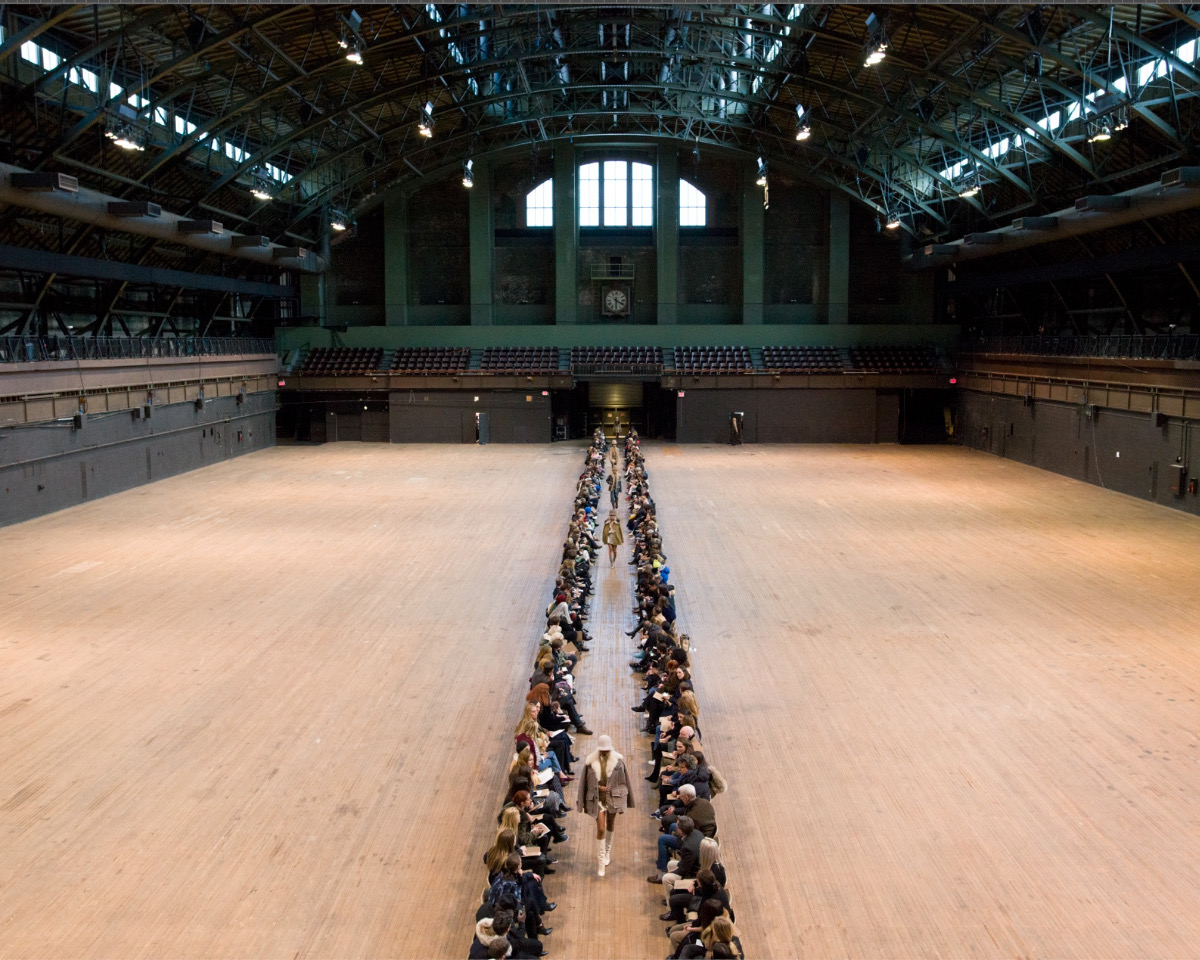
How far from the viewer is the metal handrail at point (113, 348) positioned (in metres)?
24.7

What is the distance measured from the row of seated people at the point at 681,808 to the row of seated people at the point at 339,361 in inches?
1248

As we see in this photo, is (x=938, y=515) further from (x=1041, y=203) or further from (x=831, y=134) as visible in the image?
(x=831, y=134)

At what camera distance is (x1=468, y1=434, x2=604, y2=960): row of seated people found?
712 cm

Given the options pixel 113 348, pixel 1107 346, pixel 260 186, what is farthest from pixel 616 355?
pixel 113 348

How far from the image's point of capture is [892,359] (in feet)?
142

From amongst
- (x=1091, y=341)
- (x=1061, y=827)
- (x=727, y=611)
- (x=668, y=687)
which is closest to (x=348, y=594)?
(x=727, y=611)

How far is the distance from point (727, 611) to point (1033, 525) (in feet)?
34.6

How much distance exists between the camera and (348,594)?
695 inches

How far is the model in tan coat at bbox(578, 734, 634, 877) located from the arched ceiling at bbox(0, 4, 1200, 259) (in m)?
16.6

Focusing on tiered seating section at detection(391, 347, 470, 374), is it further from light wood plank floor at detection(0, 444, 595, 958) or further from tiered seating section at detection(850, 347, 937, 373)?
light wood plank floor at detection(0, 444, 595, 958)

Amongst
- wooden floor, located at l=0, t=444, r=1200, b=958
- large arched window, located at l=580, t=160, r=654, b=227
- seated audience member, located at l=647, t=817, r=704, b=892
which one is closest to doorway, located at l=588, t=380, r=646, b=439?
large arched window, located at l=580, t=160, r=654, b=227

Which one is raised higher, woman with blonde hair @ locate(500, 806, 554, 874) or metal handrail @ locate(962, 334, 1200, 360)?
metal handrail @ locate(962, 334, 1200, 360)

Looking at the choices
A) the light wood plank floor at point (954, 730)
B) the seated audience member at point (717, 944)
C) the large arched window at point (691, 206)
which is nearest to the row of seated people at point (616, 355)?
the large arched window at point (691, 206)

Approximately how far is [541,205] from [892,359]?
1619cm
